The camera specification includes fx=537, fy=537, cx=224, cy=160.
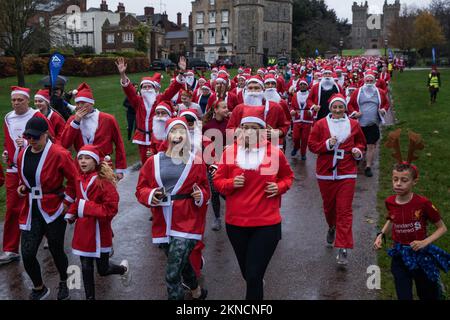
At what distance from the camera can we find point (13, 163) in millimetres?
6473

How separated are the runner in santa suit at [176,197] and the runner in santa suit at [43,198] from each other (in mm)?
966

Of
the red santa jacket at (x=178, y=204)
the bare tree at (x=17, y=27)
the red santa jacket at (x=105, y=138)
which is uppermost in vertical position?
the bare tree at (x=17, y=27)

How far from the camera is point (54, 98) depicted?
9.68 meters

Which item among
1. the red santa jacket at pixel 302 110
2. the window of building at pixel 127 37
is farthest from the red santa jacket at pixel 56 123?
the window of building at pixel 127 37

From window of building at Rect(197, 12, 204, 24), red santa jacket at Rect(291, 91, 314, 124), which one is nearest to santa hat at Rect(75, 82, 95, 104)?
red santa jacket at Rect(291, 91, 314, 124)

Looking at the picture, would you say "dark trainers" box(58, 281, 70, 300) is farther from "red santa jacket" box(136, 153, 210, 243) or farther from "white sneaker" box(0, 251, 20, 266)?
"white sneaker" box(0, 251, 20, 266)

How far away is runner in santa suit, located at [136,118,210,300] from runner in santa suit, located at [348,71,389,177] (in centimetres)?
669

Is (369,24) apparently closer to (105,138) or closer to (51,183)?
(105,138)

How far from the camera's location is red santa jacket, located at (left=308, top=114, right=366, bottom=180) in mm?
6562

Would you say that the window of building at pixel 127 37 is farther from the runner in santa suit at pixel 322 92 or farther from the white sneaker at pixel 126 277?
the white sneaker at pixel 126 277

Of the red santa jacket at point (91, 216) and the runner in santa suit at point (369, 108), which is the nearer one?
the red santa jacket at point (91, 216)

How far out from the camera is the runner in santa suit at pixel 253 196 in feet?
15.1

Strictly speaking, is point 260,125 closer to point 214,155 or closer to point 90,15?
point 214,155

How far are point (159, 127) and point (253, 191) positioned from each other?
359 centimetres
